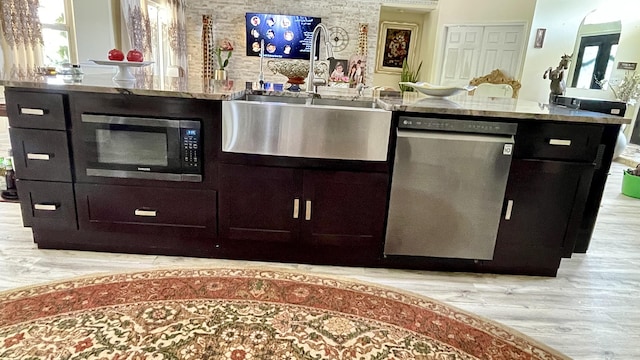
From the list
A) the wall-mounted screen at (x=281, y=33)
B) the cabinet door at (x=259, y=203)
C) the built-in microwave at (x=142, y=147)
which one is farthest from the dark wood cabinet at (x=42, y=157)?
the wall-mounted screen at (x=281, y=33)

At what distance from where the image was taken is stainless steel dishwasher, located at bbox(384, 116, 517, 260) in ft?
6.29

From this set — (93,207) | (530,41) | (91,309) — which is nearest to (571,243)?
(91,309)

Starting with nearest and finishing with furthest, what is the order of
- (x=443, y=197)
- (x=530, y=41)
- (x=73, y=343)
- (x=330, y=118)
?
(x=73, y=343), (x=330, y=118), (x=443, y=197), (x=530, y=41)

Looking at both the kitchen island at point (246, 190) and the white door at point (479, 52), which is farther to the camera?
the white door at point (479, 52)

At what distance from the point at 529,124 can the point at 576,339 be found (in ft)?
3.25

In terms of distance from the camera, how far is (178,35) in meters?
7.39

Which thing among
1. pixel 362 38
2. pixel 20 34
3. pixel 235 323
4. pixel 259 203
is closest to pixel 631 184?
pixel 259 203

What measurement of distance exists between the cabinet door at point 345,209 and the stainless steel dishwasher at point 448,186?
7 cm

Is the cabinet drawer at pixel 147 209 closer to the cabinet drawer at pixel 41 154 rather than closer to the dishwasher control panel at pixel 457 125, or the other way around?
the cabinet drawer at pixel 41 154

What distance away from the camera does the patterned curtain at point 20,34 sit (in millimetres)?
4023

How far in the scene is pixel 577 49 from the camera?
5.77 meters

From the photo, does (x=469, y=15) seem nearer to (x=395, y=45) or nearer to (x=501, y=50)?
(x=501, y=50)

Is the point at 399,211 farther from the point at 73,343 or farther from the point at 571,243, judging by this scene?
the point at 73,343

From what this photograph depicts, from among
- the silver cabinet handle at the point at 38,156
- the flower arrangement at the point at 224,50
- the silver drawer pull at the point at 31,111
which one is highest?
the flower arrangement at the point at 224,50
